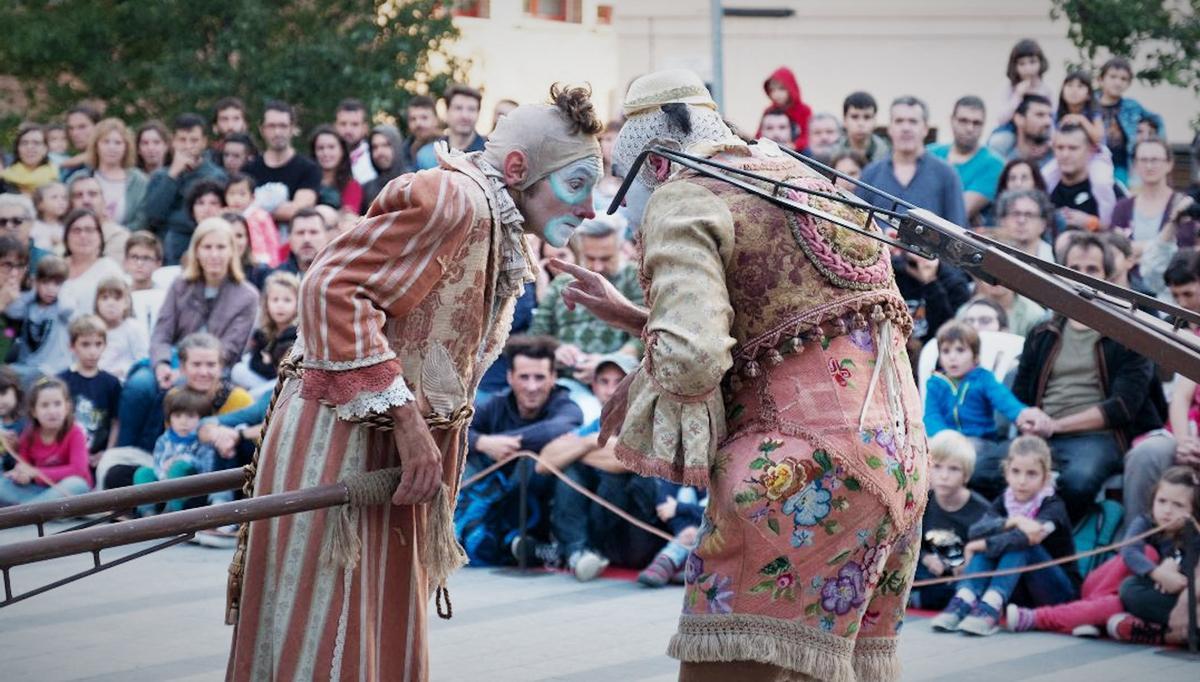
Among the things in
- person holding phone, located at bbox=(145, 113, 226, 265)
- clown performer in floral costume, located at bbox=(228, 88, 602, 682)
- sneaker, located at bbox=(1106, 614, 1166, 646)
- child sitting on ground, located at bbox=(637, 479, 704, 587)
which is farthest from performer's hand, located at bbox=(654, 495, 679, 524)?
person holding phone, located at bbox=(145, 113, 226, 265)

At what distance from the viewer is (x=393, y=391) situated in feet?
13.0

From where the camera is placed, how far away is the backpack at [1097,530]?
7.26 m

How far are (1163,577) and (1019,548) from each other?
0.60 meters

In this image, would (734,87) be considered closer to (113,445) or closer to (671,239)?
(113,445)

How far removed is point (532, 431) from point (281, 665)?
4515mm

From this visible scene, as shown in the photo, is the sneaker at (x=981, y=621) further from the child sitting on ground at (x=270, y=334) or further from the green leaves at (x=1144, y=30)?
the green leaves at (x=1144, y=30)

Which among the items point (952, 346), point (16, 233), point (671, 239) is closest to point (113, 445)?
point (16, 233)

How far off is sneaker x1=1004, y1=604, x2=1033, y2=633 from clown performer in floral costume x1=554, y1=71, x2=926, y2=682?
3.18 m

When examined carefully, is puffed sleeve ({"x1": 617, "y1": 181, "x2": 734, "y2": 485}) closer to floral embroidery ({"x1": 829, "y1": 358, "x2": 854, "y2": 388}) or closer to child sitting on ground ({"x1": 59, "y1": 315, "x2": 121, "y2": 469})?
floral embroidery ({"x1": 829, "y1": 358, "x2": 854, "y2": 388})

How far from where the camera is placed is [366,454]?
4.12 m

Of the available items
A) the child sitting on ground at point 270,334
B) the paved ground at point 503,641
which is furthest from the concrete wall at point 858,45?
the paved ground at point 503,641

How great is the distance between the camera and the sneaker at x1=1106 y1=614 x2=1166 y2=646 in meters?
6.84

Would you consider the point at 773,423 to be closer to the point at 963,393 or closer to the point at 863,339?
the point at 863,339

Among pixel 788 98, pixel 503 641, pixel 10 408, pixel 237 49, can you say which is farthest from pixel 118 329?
pixel 788 98
